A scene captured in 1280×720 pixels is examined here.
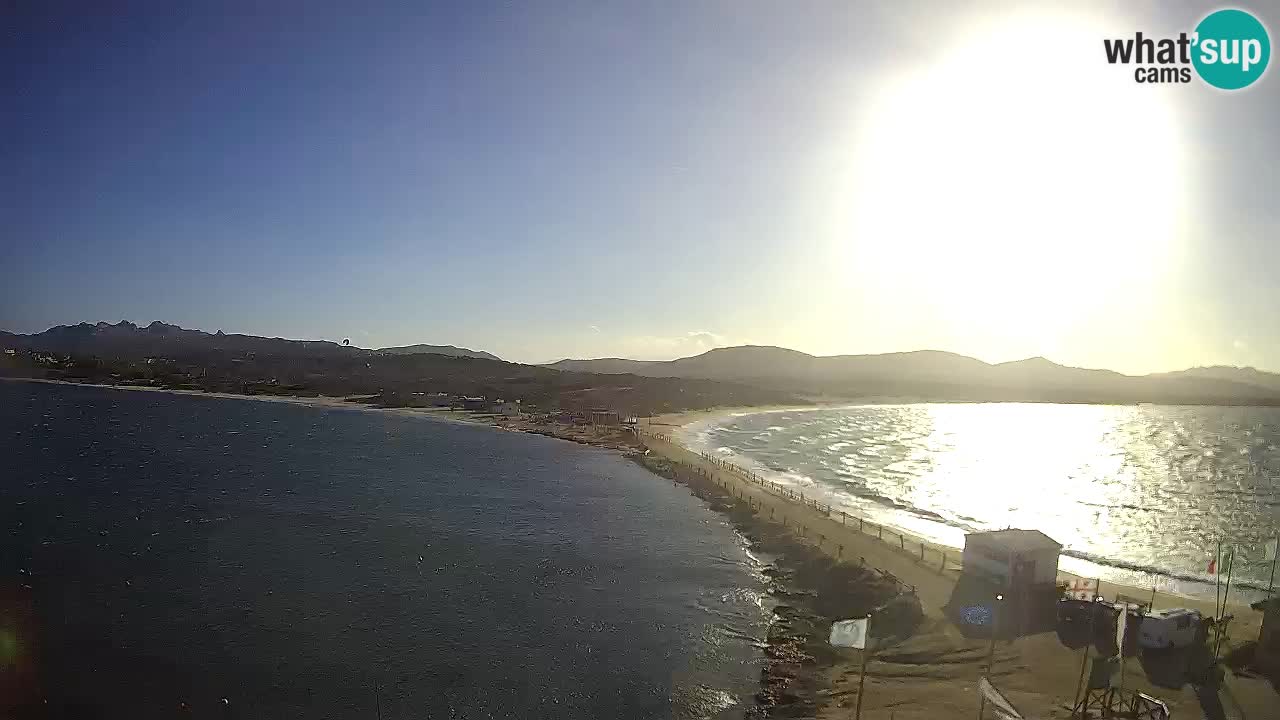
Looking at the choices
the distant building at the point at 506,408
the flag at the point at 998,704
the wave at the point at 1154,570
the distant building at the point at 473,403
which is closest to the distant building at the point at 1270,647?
the flag at the point at 998,704

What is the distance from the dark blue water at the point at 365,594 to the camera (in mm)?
22234

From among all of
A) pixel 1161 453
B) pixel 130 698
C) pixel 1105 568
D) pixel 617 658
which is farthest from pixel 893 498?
pixel 1161 453

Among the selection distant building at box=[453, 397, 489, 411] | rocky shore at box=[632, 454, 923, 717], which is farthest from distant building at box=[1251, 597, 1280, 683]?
distant building at box=[453, 397, 489, 411]

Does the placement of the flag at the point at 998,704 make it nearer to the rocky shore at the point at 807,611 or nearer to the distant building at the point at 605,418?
the rocky shore at the point at 807,611

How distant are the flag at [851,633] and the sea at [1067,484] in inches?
606

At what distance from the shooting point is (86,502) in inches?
1855

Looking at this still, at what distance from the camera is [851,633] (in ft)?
60.7

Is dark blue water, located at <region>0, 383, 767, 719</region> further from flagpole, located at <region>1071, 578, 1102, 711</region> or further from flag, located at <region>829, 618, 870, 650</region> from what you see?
flagpole, located at <region>1071, 578, 1102, 711</region>

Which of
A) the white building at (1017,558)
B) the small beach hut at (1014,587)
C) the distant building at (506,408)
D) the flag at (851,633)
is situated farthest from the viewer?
the distant building at (506,408)

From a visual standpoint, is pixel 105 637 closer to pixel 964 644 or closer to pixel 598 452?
pixel 964 644

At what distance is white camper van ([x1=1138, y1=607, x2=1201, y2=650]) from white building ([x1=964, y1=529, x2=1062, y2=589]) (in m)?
3.86

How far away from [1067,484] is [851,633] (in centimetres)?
7097

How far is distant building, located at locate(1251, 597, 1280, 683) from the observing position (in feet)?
68.9

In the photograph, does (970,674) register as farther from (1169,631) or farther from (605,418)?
(605,418)
